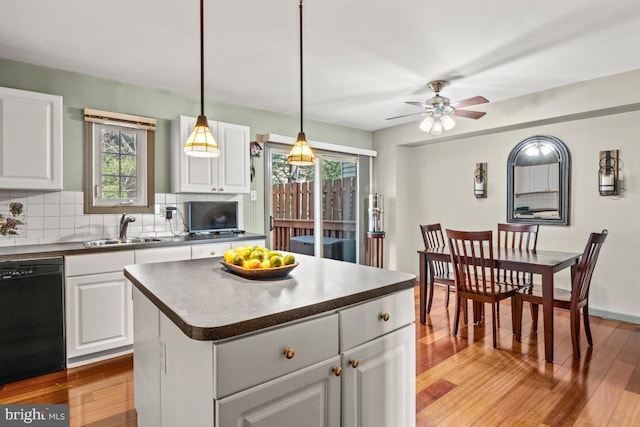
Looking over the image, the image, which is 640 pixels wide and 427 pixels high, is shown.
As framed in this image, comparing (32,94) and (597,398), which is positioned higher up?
(32,94)

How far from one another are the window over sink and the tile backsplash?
0.08 m

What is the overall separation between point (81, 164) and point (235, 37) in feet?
6.00

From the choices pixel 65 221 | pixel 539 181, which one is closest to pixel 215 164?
pixel 65 221

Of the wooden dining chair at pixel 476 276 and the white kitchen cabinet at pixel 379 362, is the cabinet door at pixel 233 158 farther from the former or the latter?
the white kitchen cabinet at pixel 379 362

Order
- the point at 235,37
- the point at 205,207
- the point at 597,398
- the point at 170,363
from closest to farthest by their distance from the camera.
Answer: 1. the point at 170,363
2. the point at 597,398
3. the point at 235,37
4. the point at 205,207

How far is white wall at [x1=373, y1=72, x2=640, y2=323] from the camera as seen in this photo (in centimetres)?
353

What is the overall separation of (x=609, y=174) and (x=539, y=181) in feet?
2.14

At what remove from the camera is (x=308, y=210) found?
5027mm

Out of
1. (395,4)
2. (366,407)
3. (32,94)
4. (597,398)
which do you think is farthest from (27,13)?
(597,398)

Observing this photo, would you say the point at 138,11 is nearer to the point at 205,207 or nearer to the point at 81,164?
the point at 81,164

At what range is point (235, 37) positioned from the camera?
2.57m

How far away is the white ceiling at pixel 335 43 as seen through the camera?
221cm

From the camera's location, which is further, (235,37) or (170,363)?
(235,37)

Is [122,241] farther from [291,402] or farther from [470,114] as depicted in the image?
[470,114]
